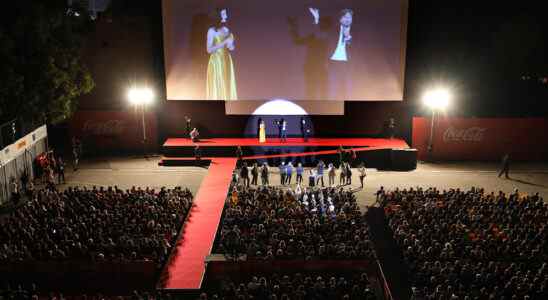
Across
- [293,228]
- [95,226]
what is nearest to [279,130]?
[293,228]

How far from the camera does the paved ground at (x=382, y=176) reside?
2541 cm

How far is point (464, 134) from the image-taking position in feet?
97.0

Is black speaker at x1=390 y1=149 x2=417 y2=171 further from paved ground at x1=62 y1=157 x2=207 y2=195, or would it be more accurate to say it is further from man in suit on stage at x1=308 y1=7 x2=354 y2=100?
paved ground at x1=62 y1=157 x2=207 y2=195

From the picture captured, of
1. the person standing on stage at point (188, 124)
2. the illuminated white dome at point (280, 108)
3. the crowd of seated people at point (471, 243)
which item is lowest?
the crowd of seated people at point (471, 243)

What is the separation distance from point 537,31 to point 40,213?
25.2m

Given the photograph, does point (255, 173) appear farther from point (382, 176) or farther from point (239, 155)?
point (382, 176)

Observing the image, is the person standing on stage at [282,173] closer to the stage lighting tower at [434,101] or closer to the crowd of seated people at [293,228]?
the crowd of seated people at [293,228]

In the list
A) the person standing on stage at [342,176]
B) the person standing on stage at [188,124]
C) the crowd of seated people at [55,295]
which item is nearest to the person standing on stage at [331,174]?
the person standing on stage at [342,176]

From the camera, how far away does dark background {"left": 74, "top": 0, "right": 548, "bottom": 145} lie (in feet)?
97.3

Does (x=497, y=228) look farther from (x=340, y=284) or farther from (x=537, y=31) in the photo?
(x=537, y=31)

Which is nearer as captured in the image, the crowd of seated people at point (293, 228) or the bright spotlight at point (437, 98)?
the crowd of seated people at point (293, 228)

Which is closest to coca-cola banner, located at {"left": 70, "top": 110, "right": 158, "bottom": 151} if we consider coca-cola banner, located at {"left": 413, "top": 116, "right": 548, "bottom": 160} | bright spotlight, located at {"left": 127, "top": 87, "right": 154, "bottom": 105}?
bright spotlight, located at {"left": 127, "top": 87, "right": 154, "bottom": 105}

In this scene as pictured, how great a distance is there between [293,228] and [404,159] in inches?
449

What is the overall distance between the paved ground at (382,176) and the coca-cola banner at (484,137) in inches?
31.8
